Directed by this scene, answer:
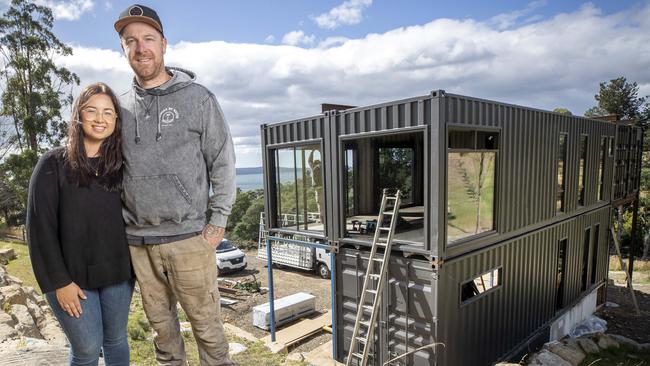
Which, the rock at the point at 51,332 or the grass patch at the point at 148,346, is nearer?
the rock at the point at 51,332

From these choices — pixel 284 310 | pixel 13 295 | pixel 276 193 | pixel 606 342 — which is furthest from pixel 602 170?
pixel 13 295

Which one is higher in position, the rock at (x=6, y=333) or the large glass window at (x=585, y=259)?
the rock at (x=6, y=333)

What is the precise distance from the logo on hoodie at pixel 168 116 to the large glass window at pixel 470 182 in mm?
4728

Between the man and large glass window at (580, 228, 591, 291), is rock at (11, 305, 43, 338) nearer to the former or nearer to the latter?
the man

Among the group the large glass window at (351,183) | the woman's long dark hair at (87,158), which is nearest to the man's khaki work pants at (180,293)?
the woman's long dark hair at (87,158)

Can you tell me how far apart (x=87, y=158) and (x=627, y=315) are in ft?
57.1

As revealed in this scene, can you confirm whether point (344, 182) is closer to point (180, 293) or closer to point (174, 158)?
point (180, 293)

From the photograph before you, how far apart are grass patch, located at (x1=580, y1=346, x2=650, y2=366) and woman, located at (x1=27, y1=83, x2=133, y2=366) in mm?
8820

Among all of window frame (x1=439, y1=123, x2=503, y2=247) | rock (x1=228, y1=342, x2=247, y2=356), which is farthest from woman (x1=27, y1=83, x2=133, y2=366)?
rock (x1=228, y1=342, x2=247, y2=356)

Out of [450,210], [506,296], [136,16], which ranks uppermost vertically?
[136,16]

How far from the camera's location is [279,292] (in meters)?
14.6

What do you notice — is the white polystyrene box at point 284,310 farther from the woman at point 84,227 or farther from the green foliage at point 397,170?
the woman at point 84,227

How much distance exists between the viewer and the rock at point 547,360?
6.77 meters

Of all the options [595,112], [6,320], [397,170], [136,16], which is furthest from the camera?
[595,112]
